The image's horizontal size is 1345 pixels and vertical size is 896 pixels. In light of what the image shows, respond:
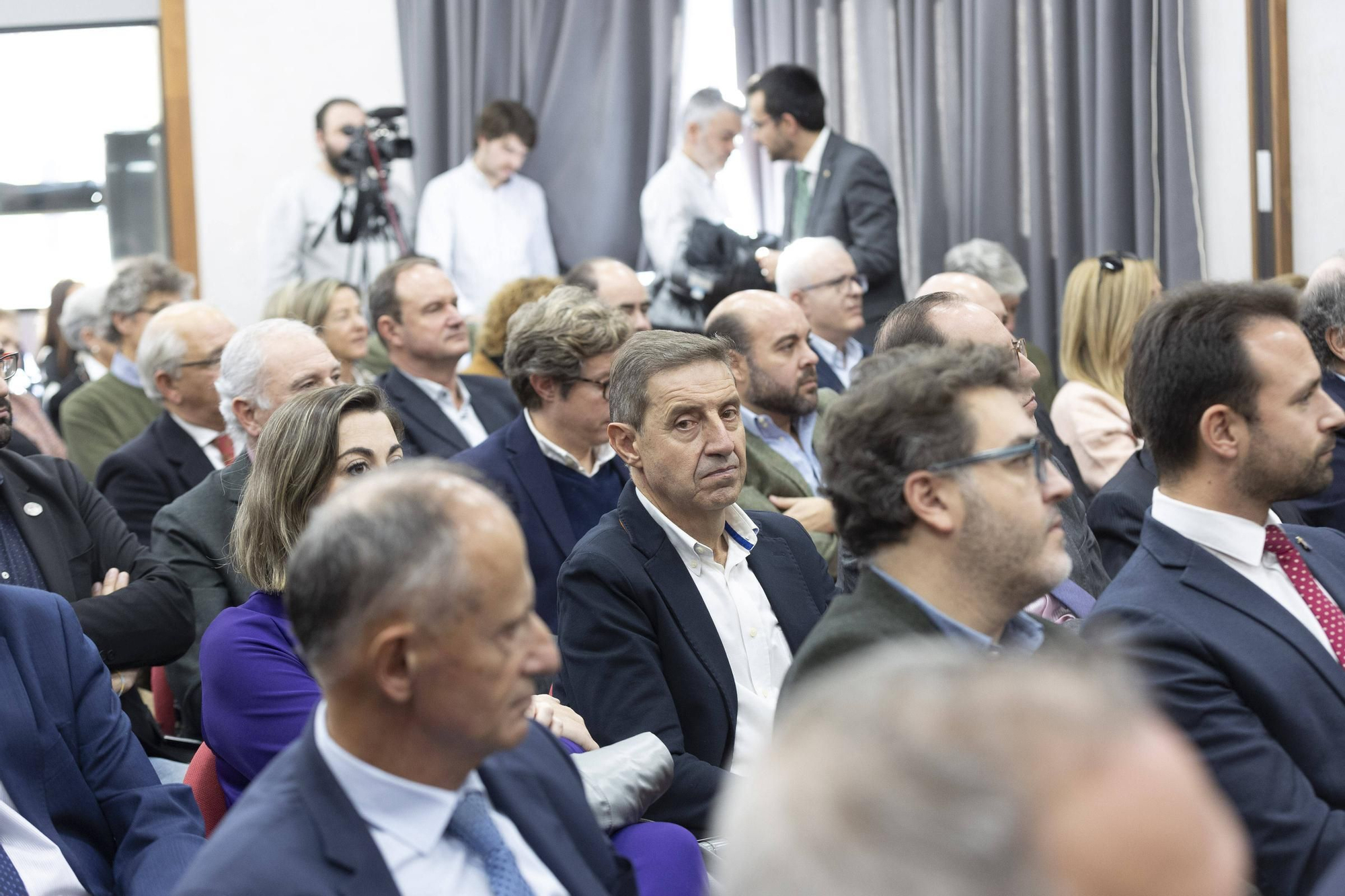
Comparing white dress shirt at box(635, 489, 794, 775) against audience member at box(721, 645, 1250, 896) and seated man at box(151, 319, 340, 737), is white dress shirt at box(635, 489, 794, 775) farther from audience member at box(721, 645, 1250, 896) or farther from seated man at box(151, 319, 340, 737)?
audience member at box(721, 645, 1250, 896)

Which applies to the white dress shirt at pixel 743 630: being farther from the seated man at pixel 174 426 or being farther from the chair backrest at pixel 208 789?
the seated man at pixel 174 426

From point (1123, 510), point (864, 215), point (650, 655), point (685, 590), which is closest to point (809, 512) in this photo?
point (1123, 510)

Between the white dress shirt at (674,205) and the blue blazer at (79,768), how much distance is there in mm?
3851

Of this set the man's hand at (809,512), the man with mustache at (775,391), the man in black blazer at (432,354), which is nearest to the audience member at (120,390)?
the man in black blazer at (432,354)

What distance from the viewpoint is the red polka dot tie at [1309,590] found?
2.08 m

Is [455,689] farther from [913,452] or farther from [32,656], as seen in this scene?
[32,656]

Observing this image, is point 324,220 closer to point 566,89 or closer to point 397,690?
point 566,89

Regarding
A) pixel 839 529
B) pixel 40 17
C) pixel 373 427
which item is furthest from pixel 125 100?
pixel 839 529

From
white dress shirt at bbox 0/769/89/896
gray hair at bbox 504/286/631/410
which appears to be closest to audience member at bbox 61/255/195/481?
gray hair at bbox 504/286/631/410

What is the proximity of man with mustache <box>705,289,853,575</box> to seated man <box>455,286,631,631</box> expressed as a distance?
39 cm

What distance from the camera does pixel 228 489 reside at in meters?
2.79

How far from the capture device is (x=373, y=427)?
7.30ft

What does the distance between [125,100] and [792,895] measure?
6.33 m

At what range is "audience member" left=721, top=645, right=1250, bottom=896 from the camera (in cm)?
75
